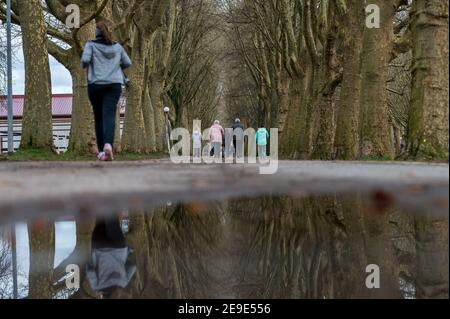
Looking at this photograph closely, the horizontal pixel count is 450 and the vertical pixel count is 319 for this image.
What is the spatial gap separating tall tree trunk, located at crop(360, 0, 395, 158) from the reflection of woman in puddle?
8.56 meters

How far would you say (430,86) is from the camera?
8141 mm

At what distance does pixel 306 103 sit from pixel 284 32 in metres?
3.12

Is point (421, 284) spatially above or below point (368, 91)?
below

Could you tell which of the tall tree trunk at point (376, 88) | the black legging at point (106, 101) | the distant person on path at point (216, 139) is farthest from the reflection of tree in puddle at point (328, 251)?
the distant person on path at point (216, 139)

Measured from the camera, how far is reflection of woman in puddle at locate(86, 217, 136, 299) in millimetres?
2354

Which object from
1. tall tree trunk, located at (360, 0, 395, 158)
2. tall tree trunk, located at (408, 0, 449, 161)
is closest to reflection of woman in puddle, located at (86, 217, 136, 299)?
tall tree trunk, located at (408, 0, 449, 161)

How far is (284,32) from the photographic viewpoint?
21.0 metres

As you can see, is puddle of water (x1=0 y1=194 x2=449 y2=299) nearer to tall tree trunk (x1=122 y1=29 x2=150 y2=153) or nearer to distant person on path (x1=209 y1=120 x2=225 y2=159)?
tall tree trunk (x1=122 y1=29 x2=150 y2=153)

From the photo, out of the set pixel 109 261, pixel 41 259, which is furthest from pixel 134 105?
pixel 109 261

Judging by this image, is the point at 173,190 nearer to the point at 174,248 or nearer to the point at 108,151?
the point at 174,248

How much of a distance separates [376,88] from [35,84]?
7742 mm

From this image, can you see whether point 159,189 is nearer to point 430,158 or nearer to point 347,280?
point 347,280
